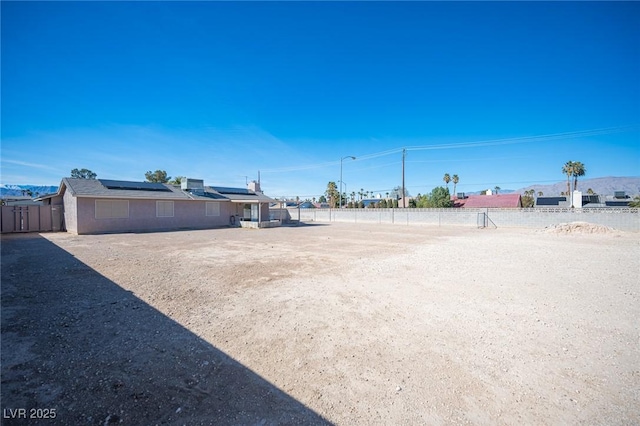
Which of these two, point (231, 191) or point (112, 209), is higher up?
point (231, 191)

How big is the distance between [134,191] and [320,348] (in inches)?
952

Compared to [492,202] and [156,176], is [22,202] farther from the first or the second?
[492,202]

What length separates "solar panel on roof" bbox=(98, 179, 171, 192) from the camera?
2180cm

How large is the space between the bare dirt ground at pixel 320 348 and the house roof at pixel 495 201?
4400cm

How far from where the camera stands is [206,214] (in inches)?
1033

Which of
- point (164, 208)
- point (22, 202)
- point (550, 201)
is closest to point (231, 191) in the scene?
point (164, 208)

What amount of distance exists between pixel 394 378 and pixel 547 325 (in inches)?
127

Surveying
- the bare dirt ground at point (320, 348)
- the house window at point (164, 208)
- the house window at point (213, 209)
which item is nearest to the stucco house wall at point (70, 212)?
the house window at point (164, 208)

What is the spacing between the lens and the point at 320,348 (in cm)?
375

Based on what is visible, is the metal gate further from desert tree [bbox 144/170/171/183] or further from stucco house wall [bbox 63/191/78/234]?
desert tree [bbox 144/170/171/183]

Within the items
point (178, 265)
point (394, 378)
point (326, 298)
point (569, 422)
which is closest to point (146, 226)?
point (178, 265)

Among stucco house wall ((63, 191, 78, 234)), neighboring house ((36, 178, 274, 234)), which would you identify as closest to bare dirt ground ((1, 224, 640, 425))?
stucco house wall ((63, 191, 78, 234))

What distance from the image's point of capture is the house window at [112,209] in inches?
770

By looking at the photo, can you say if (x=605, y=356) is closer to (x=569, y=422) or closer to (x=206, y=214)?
(x=569, y=422)
